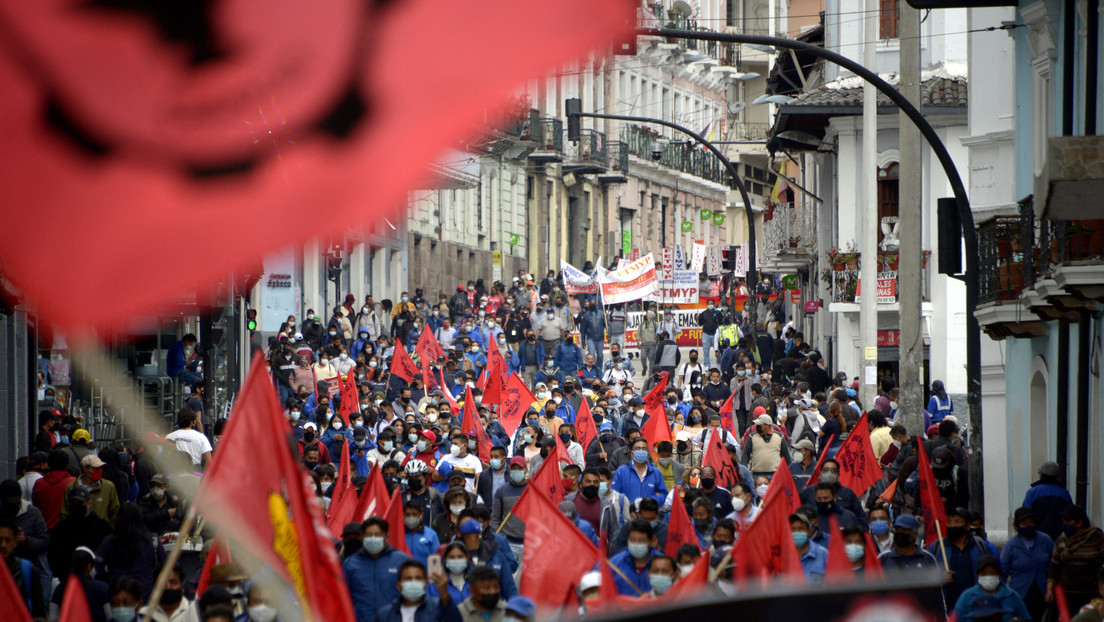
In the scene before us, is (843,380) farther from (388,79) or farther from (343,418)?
(388,79)

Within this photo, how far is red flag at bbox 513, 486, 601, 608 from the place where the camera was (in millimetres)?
10891

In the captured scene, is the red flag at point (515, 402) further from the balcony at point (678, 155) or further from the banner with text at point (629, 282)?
the balcony at point (678, 155)

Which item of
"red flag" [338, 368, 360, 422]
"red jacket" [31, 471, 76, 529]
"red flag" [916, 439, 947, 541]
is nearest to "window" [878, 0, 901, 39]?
"red flag" [338, 368, 360, 422]

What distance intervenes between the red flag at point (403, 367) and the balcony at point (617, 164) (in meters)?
39.6

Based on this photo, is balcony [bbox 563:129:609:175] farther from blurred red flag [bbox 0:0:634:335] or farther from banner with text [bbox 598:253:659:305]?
blurred red flag [bbox 0:0:634:335]

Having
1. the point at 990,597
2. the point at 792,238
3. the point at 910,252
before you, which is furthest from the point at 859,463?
the point at 792,238

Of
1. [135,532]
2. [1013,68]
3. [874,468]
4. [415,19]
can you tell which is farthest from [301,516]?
[1013,68]

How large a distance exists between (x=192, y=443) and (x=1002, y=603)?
7.20 meters

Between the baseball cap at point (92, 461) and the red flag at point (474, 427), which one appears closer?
the baseball cap at point (92, 461)

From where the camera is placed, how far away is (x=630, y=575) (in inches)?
466

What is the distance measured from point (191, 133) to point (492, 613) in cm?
592

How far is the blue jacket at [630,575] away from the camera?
11.6 metres

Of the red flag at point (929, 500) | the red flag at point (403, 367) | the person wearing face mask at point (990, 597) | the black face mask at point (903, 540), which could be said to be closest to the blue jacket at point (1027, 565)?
the red flag at point (929, 500)

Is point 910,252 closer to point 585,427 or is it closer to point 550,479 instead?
point 585,427
